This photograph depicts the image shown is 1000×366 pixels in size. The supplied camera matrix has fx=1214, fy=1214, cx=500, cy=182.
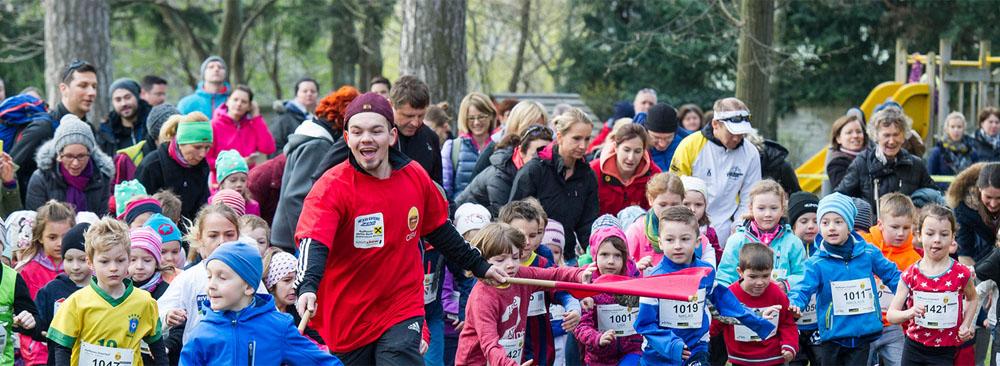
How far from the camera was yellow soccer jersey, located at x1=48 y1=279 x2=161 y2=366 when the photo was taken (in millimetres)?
5676

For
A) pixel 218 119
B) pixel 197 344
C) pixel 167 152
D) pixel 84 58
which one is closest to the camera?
pixel 197 344

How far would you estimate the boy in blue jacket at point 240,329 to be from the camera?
16.8 ft

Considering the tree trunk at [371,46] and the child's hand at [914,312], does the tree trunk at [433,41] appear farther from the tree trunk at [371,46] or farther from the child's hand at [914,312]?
the tree trunk at [371,46]

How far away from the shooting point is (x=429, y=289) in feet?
24.3

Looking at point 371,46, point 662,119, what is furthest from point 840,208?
point 371,46

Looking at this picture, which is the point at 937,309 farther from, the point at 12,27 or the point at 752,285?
the point at 12,27

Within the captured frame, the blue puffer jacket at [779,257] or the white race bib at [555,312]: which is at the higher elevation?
the blue puffer jacket at [779,257]

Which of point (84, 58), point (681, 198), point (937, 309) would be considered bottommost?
point (937, 309)

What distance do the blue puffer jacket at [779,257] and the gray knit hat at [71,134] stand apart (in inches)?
175

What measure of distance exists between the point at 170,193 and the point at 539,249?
2.44 metres

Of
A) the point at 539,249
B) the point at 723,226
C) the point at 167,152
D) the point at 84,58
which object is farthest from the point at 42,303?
the point at 84,58

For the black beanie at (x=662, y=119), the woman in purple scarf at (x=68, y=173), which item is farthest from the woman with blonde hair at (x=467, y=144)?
the woman in purple scarf at (x=68, y=173)

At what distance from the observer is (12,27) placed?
24.4 m

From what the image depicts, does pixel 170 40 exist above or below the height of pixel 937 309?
above
